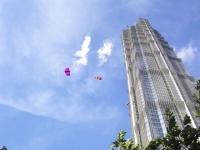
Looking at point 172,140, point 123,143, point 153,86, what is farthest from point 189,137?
point 153,86

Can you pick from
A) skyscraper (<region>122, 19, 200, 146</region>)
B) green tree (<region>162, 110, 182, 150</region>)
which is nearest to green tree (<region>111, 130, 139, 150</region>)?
green tree (<region>162, 110, 182, 150</region>)

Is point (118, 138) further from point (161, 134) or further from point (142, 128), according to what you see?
point (142, 128)

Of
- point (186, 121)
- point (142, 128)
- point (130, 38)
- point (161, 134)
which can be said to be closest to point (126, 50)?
point (130, 38)

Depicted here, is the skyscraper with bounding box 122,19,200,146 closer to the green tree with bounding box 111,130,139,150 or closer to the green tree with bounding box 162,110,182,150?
the green tree with bounding box 162,110,182,150

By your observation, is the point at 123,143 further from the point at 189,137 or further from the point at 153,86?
the point at 153,86

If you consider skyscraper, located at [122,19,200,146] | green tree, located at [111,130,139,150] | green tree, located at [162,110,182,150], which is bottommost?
green tree, located at [111,130,139,150]

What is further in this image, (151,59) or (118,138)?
(151,59)

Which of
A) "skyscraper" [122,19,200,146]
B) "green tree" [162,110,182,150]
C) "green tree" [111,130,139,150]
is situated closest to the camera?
"green tree" [111,130,139,150]
